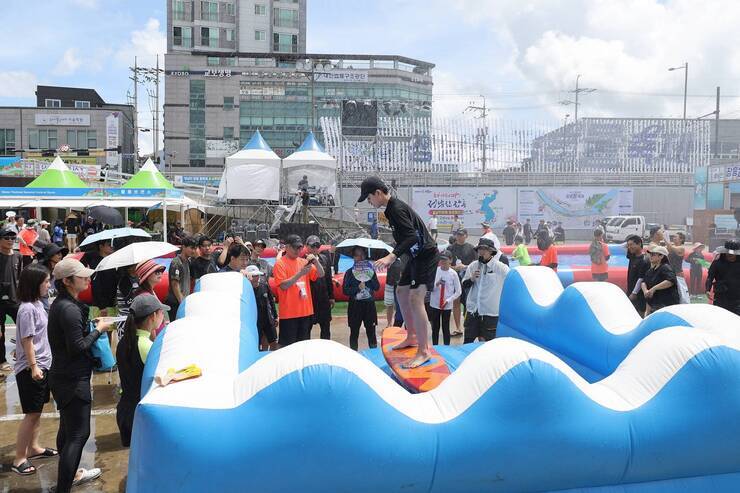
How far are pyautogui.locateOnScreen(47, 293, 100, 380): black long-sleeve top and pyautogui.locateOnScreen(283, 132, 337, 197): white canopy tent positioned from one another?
18.4 metres

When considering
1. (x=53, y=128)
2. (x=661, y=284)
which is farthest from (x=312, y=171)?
(x=53, y=128)

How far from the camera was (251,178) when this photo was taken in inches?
834

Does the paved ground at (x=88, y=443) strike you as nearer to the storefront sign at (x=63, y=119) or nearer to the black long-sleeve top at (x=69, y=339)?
the black long-sleeve top at (x=69, y=339)

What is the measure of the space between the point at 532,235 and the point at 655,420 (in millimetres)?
24176

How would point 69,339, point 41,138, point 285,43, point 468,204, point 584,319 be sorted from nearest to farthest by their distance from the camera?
point 69,339 → point 584,319 → point 468,204 → point 41,138 → point 285,43

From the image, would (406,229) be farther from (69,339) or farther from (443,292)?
(443,292)

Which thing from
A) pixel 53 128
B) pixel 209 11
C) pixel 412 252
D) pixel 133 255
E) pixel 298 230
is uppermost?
pixel 209 11

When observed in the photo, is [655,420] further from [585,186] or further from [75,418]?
[585,186]

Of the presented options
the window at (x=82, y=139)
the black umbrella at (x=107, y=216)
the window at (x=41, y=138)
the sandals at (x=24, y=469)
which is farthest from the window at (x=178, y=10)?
the sandals at (x=24, y=469)

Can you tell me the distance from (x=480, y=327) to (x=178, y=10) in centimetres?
6158

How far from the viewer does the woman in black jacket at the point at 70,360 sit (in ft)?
12.2

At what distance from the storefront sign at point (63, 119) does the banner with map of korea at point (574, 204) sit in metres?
37.6

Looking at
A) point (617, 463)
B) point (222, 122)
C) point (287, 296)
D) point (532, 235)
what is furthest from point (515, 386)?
point (222, 122)

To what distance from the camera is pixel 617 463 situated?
3.00 metres
